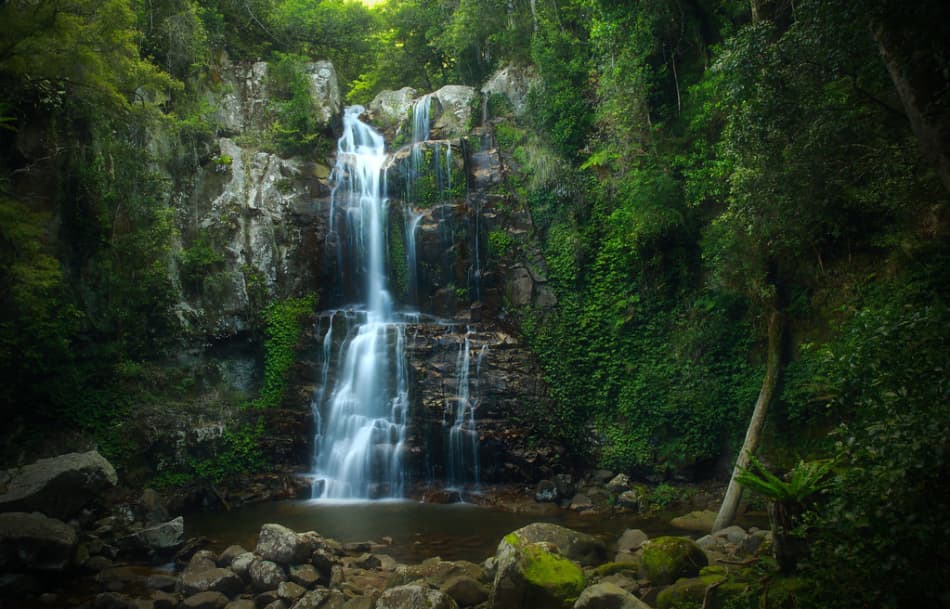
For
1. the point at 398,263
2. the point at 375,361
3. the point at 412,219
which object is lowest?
the point at 375,361

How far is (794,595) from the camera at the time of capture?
5.38 metres

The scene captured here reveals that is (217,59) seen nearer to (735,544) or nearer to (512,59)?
(512,59)

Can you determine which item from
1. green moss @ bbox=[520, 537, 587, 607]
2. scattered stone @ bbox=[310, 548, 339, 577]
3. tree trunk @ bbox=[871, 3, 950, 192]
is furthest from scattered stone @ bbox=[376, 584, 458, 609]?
tree trunk @ bbox=[871, 3, 950, 192]

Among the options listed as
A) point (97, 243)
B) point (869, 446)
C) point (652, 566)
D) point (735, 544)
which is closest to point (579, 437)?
point (735, 544)

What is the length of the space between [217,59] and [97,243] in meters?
10.3

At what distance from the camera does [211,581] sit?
8.13 metres

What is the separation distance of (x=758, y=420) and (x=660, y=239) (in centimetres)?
606

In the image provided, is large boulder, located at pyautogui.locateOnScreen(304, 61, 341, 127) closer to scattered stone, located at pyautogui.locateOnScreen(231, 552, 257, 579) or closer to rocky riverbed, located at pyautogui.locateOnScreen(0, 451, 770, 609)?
rocky riverbed, located at pyautogui.locateOnScreen(0, 451, 770, 609)

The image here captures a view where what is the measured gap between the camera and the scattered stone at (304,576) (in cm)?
830

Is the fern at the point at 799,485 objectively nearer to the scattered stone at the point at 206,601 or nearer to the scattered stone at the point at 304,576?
the scattered stone at the point at 304,576

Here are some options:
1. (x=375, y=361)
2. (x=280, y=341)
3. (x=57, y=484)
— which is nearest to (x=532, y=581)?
(x=57, y=484)

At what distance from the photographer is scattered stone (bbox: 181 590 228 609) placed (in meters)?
7.69

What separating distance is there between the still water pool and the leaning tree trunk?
3.31 ft

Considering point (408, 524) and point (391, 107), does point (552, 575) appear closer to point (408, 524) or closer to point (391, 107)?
point (408, 524)
